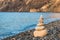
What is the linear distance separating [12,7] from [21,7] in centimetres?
357

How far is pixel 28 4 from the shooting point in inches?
3337

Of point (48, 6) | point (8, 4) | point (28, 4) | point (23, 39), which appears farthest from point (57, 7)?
point (23, 39)

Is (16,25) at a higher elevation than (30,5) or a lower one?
higher

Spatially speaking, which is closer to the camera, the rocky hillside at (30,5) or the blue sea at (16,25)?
the blue sea at (16,25)

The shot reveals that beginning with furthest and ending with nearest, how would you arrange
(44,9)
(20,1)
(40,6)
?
(20,1), (40,6), (44,9)

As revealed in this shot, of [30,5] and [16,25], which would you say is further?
[30,5]

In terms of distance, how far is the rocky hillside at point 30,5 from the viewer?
246 feet

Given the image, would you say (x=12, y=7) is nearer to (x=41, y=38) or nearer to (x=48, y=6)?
(x=48, y=6)

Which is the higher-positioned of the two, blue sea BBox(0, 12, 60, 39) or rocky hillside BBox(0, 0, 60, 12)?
blue sea BBox(0, 12, 60, 39)

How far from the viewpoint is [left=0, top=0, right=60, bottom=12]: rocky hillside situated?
75062 mm

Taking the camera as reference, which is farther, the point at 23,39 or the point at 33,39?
the point at 23,39

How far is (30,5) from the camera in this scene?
8206 cm

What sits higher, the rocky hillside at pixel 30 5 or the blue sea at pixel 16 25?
the blue sea at pixel 16 25

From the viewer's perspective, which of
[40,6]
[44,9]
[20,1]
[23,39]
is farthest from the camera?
[20,1]
